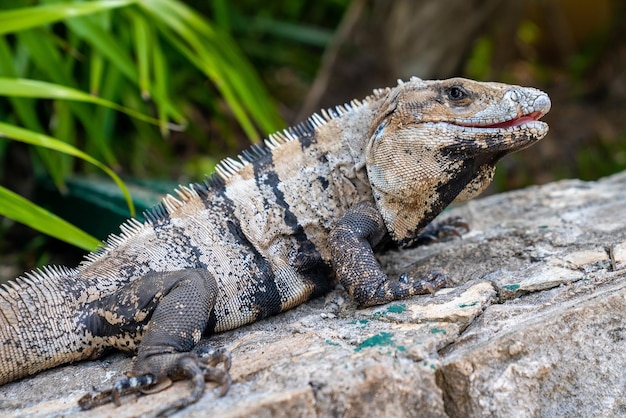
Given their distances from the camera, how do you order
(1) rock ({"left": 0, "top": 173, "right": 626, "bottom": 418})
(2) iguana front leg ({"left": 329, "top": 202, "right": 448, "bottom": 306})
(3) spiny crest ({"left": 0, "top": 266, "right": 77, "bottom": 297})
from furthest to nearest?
1. (2) iguana front leg ({"left": 329, "top": 202, "right": 448, "bottom": 306})
2. (3) spiny crest ({"left": 0, "top": 266, "right": 77, "bottom": 297})
3. (1) rock ({"left": 0, "top": 173, "right": 626, "bottom": 418})

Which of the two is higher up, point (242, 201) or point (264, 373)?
point (242, 201)

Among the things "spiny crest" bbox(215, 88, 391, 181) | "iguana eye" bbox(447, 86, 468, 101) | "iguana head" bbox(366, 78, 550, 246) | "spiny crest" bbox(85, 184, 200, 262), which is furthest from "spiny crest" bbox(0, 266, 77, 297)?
"iguana eye" bbox(447, 86, 468, 101)

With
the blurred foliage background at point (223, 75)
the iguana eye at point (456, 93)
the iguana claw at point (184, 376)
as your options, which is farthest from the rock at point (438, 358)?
the blurred foliage background at point (223, 75)

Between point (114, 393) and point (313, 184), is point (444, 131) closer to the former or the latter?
point (313, 184)

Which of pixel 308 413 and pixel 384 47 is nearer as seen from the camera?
pixel 308 413

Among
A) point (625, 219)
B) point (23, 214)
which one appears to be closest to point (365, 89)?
point (625, 219)

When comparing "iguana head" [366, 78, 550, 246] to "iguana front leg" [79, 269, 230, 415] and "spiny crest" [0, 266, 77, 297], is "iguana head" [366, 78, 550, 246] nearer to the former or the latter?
"iguana front leg" [79, 269, 230, 415]
